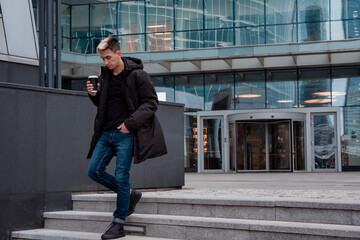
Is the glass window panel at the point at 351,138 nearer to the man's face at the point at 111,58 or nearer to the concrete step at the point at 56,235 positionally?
the concrete step at the point at 56,235

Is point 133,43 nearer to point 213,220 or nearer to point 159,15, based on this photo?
point 159,15

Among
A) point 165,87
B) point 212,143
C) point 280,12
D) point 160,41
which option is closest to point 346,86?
point 280,12

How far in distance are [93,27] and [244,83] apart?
24.5 feet

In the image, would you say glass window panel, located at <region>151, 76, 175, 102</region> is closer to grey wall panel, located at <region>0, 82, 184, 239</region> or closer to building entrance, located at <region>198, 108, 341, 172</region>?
building entrance, located at <region>198, 108, 341, 172</region>

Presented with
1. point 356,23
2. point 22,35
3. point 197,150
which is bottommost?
point 197,150

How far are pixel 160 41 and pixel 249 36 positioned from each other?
4.03m

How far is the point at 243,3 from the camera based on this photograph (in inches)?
888

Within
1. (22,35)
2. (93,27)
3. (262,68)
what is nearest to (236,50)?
(262,68)

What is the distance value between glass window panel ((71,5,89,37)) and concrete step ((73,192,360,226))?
18.4m

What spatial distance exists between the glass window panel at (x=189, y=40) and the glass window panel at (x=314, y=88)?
4.67m

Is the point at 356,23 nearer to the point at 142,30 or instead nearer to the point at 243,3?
the point at 243,3

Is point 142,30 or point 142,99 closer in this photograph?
point 142,99

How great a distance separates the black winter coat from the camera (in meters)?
4.73

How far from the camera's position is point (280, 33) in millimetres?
21891
